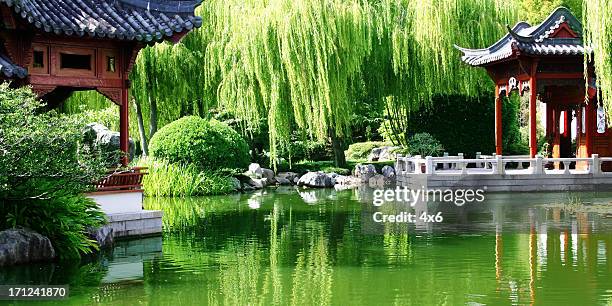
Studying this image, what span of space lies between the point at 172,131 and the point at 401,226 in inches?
341

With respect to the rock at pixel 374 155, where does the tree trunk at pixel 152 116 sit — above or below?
above

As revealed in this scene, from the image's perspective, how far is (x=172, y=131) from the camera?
67.6 ft

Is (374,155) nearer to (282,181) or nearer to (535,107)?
(282,181)

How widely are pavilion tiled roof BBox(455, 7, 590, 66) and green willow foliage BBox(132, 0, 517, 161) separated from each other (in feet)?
7.03

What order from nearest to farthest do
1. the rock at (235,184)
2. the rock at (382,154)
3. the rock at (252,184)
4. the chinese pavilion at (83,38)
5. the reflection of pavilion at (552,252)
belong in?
the reflection of pavilion at (552,252) → the chinese pavilion at (83,38) → the rock at (235,184) → the rock at (252,184) → the rock at (382,154)

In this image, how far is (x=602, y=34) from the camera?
565 inches

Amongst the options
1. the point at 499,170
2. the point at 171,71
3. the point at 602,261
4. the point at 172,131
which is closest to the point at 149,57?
the point at 171,71

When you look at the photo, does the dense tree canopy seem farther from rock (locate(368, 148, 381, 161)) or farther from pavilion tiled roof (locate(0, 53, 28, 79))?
pavilion tiled roof (locate(0, 53, 28, 79))

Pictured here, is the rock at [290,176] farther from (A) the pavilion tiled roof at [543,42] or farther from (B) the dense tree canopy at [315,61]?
(A) the pavilion tiled roof at [543,42]

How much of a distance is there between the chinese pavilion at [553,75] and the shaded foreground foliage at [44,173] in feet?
36.4

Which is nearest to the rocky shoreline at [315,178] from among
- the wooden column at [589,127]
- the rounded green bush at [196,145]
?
the rounded green bush at [196,145]

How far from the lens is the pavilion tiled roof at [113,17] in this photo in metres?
11.7

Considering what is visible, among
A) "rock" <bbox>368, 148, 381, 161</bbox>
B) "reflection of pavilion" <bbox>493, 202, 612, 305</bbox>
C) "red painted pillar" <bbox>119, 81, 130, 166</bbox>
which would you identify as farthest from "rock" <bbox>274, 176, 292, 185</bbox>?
"red painted pillar" <bbox>119, 81, 130, 166</bbox>

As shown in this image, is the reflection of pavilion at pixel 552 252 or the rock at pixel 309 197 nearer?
the reflection of pavilion at pixel 552 252
